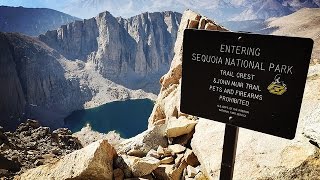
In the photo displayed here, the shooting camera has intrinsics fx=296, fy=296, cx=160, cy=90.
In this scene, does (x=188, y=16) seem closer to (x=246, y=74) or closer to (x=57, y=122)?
(x=246, y=74)

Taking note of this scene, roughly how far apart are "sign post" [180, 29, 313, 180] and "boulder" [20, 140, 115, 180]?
4.33 m

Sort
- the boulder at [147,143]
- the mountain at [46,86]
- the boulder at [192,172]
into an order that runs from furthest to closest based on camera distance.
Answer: the mountain at [46,86], the boulder at [147,143], the boulder at [192,172]

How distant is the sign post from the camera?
13.2ft

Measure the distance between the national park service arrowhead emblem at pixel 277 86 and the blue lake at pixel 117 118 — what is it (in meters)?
101

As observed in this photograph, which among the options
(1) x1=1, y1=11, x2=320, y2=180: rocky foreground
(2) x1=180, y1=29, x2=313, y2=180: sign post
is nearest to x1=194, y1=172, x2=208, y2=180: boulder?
(1) x1=1, y1=11, x2=320, y2=180: rocky foreground

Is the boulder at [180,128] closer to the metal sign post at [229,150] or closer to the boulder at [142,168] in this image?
the boulder at [142,168]

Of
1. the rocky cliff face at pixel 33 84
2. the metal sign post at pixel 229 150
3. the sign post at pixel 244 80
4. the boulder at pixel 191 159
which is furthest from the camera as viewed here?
the rocky cliff face at pixel 33 84

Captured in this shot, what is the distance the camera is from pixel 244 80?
4383 millimetres

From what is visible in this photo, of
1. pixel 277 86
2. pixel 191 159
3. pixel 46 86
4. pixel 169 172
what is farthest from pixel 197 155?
pixel 46 86

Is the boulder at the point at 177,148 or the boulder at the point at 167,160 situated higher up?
the boulder at the point at 177,148

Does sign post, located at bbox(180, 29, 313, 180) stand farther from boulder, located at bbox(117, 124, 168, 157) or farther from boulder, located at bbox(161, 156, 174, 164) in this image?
boulder, located at bbox(117, 124, 168, 157)

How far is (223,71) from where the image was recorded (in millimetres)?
4543

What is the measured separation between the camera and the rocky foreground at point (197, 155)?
679 cm

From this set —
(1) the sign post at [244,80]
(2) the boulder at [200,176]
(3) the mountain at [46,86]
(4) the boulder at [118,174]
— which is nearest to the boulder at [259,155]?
(2) the boulder at [200,176]
